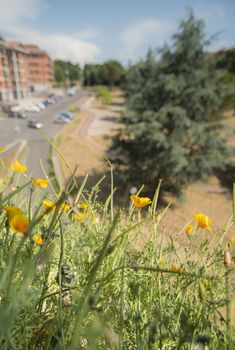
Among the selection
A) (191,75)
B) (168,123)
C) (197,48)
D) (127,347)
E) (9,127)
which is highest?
(197,48)

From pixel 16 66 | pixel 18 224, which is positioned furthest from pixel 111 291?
pixel 16 66

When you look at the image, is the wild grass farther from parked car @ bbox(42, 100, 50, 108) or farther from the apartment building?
parked car @ bbox(42, 100, 50, 108)

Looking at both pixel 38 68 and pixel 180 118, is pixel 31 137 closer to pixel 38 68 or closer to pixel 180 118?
pixel 180 118

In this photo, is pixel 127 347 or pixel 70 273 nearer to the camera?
pixel 127 347

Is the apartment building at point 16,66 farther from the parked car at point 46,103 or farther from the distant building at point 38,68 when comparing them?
the parked car at point 46,103

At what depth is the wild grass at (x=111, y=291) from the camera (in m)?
0.61

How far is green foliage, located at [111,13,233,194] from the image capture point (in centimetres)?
676

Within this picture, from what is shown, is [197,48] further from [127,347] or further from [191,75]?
[127,347]

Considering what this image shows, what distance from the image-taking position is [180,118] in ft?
22.1

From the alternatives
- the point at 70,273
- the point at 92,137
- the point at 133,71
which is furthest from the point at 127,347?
the point at 92,137

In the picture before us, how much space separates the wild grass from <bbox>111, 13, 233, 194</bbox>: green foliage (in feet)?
19.2

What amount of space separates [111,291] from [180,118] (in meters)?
6.47

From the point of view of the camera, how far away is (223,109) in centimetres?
835

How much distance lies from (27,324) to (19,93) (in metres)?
38.4
